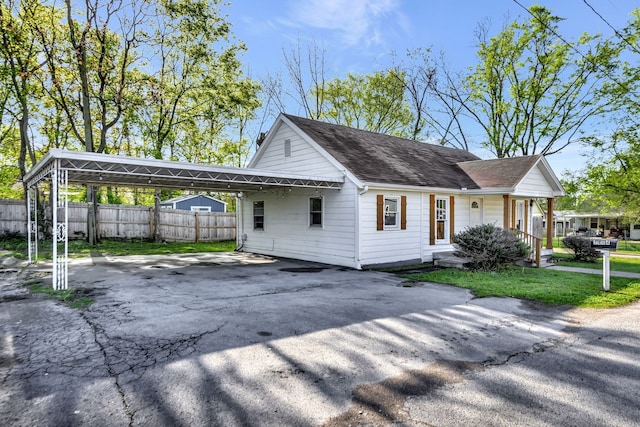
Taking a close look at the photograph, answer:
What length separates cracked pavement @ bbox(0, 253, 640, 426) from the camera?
303cm

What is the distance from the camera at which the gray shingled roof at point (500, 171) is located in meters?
13.8

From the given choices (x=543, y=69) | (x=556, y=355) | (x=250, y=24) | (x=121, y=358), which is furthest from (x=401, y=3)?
(x=543, y=69)

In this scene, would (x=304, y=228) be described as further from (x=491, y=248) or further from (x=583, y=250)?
(x=583, y=250)

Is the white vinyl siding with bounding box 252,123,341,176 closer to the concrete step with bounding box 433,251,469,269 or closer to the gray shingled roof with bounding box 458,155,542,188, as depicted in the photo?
the concrete step with bounding box 433,251,469,269

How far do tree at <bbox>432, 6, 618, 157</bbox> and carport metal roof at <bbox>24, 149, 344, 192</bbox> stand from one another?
2134 centimetres

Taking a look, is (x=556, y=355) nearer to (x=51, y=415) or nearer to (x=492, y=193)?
(x=51, y=415)

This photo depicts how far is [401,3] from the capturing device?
14.0m

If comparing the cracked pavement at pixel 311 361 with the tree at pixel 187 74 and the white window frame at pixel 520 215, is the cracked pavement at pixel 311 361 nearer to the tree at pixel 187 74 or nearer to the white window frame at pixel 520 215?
the white window frame at pixel 520 215

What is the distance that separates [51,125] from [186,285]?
1814 centimetres

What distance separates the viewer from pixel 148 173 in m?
8.80

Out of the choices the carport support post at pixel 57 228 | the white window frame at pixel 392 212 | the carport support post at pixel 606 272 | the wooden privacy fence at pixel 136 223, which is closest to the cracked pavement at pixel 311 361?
the carport support post at pixel 57 228

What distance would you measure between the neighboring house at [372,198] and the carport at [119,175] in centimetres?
125

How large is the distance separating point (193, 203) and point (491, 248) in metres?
24.9

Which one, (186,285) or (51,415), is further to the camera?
(186,285)
